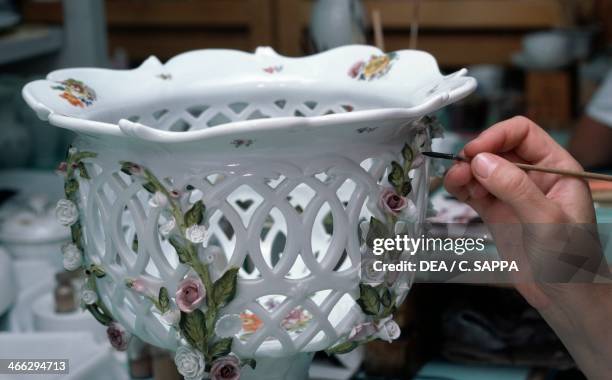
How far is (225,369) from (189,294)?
60 millimetres

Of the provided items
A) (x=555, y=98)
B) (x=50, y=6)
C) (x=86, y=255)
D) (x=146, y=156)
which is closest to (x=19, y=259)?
(x=86, y=255)

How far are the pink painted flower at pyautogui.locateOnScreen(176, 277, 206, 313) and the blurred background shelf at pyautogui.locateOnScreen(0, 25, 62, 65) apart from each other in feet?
2.47

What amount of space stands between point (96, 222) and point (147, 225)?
68 millimetres

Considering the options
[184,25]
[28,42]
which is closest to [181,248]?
[28,42]

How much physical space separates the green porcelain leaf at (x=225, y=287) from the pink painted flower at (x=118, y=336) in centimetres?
11

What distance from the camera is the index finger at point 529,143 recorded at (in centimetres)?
66

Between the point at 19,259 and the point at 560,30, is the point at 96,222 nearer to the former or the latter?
the point at 19,259

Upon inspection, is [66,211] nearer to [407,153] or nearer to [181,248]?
[181,248]

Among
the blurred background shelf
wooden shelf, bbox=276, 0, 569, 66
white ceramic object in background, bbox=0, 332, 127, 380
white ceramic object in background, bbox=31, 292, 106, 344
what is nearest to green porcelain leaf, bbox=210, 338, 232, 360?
white ceramic object in background, bbox=0, 332, 127, 380

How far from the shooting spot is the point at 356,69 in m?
0.69

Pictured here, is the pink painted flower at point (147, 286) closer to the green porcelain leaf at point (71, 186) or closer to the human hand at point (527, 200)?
the green porcelain leaf at point (71, 186)

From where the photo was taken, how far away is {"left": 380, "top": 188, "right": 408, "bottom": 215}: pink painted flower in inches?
20.2

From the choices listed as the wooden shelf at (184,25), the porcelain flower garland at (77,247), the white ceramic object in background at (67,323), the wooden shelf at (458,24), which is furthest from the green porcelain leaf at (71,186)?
the wooden shelf at (184,25)

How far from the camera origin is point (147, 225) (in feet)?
1.63
